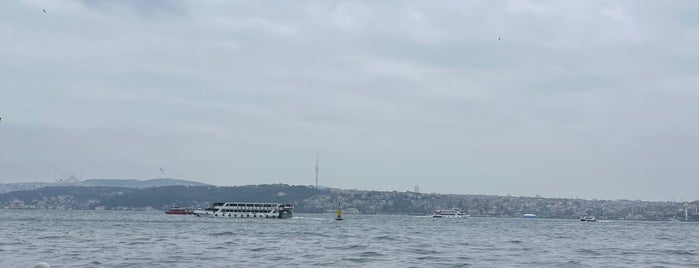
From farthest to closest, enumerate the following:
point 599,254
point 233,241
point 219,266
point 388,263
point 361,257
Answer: point 233,241, point 599,254, point 361,257, point 388,263, point 219,266

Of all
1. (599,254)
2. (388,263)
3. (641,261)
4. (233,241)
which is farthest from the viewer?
(233,241)

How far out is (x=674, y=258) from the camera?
199 feet

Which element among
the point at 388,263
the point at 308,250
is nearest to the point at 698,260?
the point at 388,263

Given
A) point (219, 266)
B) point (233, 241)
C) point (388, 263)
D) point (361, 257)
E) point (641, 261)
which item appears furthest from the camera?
point (233, 241)

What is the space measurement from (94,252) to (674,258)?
1691 inches

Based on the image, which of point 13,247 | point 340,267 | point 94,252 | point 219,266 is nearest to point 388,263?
point 340,267

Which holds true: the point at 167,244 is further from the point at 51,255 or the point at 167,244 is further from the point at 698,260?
the point at 698,260

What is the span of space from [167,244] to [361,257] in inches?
755

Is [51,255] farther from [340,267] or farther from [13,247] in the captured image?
[340,267]

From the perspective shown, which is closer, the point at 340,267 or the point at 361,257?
the point at 340,267

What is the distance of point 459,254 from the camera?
2313 inches

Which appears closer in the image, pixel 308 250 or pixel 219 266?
pixel 219 266

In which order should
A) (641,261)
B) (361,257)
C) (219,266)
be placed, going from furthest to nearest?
1. (641,261)
2. (361,257)
3. (219,266)

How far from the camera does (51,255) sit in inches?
1999
